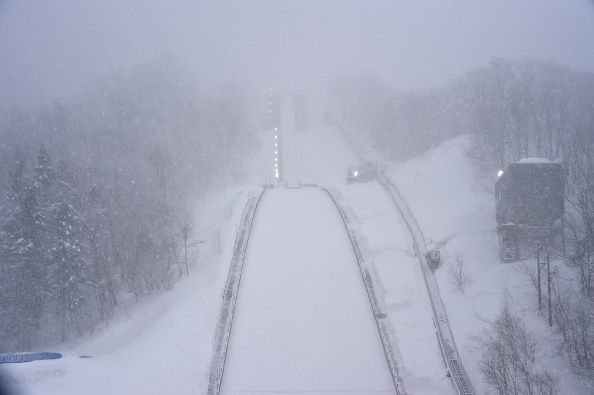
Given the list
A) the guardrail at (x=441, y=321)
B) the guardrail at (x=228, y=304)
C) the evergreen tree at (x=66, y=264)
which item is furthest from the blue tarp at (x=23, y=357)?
the guardrail at (x=441, y=321)

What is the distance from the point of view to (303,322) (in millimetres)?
20688

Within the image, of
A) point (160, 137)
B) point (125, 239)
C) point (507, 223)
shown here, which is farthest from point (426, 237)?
point (160, 137)

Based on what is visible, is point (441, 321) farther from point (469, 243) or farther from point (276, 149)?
point (276, 149)

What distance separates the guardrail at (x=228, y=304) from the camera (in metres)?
17.3

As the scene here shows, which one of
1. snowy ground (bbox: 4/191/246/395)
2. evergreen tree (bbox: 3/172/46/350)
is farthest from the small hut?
evergreen tree (bbox: 3/172/46/350)

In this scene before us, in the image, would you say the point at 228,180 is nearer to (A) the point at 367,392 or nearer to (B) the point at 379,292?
(B) the point at 379,292

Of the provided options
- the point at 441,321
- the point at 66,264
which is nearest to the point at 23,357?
the point at 66,264

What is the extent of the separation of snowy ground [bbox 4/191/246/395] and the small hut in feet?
50.9

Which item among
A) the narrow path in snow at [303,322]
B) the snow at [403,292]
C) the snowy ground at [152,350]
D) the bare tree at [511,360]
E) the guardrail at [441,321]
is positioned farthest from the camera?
the snow at [403,292]

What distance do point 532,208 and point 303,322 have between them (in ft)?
44.0

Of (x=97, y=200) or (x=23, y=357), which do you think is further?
(x=97, y=200)

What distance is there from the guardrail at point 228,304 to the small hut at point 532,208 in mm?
14189

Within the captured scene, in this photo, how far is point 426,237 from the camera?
2892cm

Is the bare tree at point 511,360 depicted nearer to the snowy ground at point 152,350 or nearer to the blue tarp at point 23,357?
the snowy ground at point 152,350
